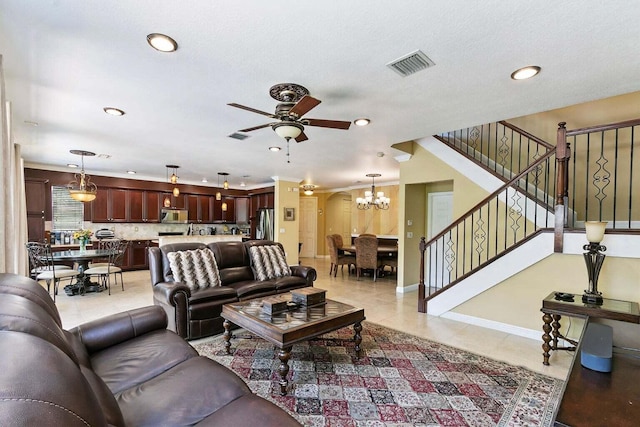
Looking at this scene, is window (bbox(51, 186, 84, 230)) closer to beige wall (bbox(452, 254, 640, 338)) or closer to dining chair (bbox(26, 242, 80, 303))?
dining chair (bbox(26, 242, 80, 303))

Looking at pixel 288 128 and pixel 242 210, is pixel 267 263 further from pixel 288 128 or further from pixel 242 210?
pixel 242 210

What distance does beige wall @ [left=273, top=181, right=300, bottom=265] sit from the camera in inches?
320

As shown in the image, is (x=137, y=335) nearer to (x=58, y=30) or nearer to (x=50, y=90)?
(x=58, y=30)

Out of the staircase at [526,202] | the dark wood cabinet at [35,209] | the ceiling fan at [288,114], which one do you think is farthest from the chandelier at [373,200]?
the dark wood cabinet at [35,209]

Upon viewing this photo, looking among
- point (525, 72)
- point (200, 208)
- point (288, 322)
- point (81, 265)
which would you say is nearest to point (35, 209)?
point (81, 265)

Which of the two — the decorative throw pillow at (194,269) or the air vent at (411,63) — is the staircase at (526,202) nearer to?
the air vent at (411,63)

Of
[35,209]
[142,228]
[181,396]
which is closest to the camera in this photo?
[181,396]

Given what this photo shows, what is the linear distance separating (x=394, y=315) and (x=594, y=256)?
2.34 meters

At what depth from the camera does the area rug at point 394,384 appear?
202cm

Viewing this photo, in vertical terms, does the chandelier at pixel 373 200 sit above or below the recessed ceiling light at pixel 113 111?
below

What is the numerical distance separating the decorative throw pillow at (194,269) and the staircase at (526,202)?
2.98 metres

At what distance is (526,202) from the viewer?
3979 mm

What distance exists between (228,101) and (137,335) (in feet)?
7.59

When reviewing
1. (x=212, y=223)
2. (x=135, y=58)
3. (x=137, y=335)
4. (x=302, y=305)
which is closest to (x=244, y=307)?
(x=302, y=305)
